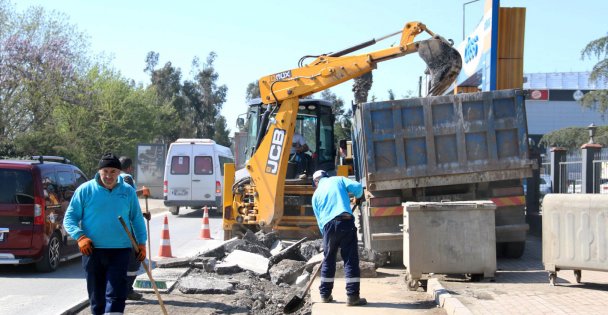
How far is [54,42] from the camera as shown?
31.6m

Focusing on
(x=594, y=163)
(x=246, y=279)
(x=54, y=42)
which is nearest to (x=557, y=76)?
(x=54, y=42)

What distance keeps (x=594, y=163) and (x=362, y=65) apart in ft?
16.5

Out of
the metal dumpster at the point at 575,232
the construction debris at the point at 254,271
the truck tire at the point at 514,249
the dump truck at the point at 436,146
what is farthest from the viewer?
the truck tire at the point at 514,249

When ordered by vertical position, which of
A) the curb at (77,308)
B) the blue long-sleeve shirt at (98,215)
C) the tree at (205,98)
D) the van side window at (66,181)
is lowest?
the curb at (77,308)

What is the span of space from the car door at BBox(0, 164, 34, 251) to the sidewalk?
6.51 metres

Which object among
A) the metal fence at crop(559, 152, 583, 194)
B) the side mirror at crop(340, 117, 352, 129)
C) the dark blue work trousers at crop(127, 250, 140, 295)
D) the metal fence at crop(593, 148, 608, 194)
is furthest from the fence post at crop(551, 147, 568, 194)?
the dark blue work trousers at crop(127, 250, 140, 295)

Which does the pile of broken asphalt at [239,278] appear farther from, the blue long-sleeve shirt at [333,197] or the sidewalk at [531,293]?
the sidewalk at [531,293]

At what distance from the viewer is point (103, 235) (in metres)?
6.59

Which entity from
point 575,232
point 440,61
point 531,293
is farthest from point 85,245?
point 440,61

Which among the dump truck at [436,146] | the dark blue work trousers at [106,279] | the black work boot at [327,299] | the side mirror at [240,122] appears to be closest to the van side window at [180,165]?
the side mirror at [240,122]

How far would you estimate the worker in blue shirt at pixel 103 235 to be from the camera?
6.50 metres

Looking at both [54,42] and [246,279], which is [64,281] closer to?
[246,279]

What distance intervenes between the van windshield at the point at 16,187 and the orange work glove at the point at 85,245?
559cm

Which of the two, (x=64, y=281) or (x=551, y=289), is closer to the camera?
(x=551, y=289)
